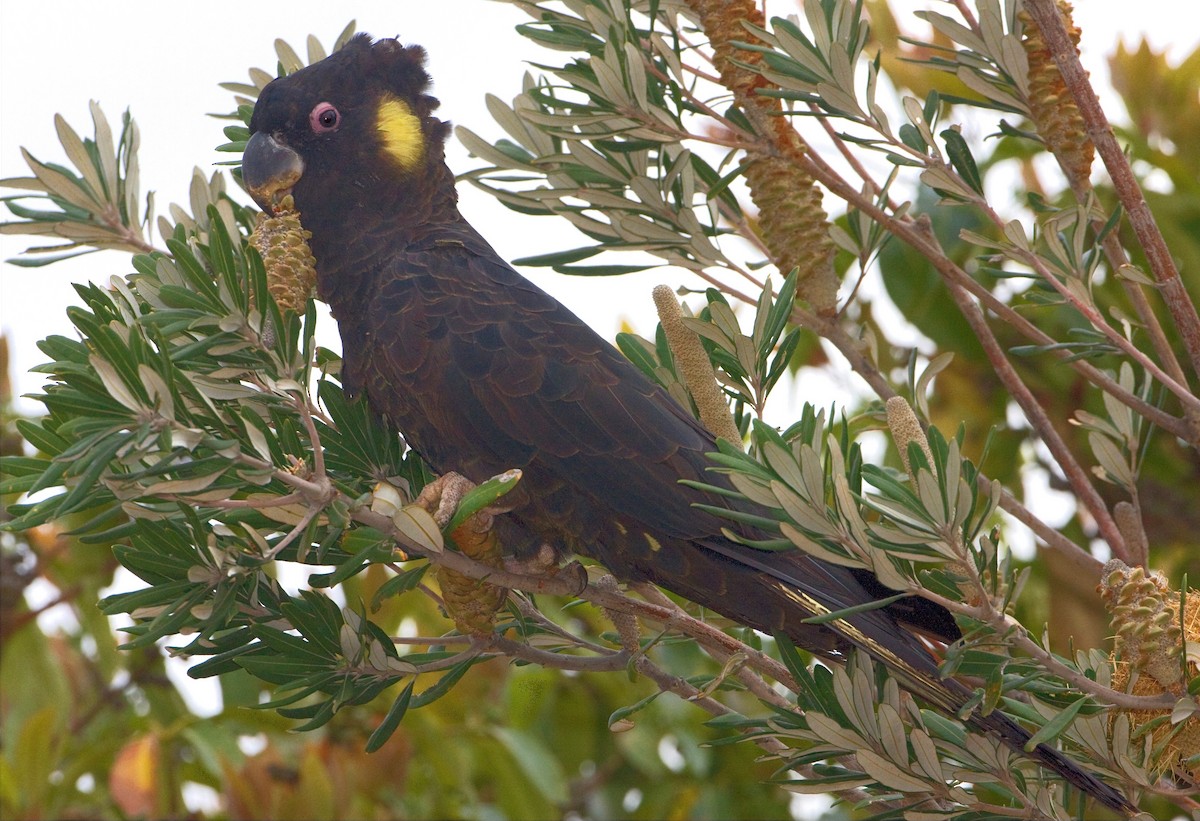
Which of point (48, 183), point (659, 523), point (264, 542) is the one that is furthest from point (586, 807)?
point (48, 183)

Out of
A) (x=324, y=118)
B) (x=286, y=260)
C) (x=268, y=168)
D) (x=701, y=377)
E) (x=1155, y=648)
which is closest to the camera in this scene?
(x=1155, y=648)

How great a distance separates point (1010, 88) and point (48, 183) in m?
1.54

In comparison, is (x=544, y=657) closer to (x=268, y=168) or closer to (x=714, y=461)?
(x=714, y=461)

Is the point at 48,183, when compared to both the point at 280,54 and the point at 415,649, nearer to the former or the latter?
the point at 280,54

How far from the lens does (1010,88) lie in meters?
1.70

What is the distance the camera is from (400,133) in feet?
6.90

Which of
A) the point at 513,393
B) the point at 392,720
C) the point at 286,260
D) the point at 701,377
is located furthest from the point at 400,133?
the point at 392,720

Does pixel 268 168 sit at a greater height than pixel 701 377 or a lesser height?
greater

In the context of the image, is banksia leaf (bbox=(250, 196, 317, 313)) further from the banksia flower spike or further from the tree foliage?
the banksia flower spike

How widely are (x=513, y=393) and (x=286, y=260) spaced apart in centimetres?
41

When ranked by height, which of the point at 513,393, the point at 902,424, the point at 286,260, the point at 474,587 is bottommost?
the point at 474,587

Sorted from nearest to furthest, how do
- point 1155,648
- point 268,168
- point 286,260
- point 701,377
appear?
point 1155,648
point 701,377
point 286,260
point 268,168

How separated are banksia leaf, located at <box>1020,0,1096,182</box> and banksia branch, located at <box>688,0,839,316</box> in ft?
1.15

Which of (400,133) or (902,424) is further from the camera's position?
(400,133)
